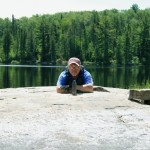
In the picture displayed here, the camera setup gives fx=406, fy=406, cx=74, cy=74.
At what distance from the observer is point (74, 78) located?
10125 millimetres

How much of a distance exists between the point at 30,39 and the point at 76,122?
144m

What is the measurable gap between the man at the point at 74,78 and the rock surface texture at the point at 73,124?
999 millimetres

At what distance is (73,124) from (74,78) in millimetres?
3644

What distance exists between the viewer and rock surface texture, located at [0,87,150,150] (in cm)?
566

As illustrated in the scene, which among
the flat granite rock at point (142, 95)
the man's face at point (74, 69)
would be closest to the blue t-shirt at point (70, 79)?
the man's face at point (74, 69)

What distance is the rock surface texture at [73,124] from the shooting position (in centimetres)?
566

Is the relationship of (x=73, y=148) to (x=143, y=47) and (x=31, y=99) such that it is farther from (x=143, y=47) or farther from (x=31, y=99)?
(x=143, y=47)

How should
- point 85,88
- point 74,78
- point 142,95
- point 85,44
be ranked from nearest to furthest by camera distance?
1. point 142,95
2. point 85,88
3. point 74,78
4. point 85,44

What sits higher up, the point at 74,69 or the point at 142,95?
the point at 74,69

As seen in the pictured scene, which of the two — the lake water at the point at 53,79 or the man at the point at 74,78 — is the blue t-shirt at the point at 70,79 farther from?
the lake water at the point at 53,79

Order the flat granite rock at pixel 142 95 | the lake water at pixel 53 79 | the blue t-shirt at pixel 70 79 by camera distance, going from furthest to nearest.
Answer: the lake water at pixel 53 79 → the blue t-shirt at pixel 70 79 → the flat granite rock at pixel 142 95

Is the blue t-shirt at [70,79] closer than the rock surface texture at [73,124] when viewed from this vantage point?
No

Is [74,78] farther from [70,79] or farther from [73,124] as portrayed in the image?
[73,124]

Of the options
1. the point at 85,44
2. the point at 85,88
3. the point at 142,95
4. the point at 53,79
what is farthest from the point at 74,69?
the point at 85,44
